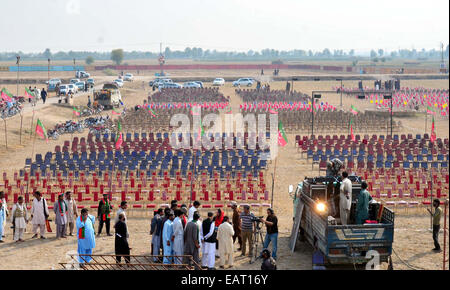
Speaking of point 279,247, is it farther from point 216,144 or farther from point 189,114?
point 189,114

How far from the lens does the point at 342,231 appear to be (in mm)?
11078

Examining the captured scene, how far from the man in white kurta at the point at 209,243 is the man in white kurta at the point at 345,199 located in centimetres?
264

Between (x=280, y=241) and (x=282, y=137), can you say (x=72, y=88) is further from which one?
(x=280, y=241)

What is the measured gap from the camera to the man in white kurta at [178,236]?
1188 centimetres

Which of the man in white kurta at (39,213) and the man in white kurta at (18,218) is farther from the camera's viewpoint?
the man in white kurta at (39,213)

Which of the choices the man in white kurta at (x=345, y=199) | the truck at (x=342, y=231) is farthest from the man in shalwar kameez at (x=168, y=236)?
the man in white kurta at (x=345, y=199)

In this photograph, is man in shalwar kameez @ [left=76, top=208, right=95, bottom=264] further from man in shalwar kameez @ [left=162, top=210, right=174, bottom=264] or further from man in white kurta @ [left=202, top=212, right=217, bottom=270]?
man in white kurta @ [left=202, top=212, right=217, bottom=270]

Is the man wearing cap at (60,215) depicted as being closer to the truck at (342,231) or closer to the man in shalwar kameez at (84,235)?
the man in shalwar kameez at (84,235)

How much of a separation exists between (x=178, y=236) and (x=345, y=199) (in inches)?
137

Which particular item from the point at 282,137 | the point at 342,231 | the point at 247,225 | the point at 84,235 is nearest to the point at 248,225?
the point at 247,225

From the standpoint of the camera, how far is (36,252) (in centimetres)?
1346

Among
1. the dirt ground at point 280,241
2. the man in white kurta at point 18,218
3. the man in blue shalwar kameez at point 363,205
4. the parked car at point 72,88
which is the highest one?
the parked car at point 72,88

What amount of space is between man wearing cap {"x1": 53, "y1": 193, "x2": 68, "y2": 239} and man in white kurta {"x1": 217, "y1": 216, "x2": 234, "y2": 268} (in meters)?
4.36

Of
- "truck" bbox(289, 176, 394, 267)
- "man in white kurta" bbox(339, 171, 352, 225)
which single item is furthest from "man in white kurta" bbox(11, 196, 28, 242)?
"man in white kurta" bbox(339, 171, 352, 225)
